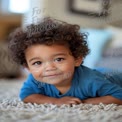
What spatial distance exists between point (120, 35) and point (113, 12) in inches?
25.4

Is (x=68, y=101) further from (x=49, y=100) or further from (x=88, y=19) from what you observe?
(x=88, y=19)

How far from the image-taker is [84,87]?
82cm

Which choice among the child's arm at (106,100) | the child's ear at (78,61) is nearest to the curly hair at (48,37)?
the child's ear at (78,61)

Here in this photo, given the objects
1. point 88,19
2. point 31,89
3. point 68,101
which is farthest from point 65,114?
point 88,19

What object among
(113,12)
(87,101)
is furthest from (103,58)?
(87,101)

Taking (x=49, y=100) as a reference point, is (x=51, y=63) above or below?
above

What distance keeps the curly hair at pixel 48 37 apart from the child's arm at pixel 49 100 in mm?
96

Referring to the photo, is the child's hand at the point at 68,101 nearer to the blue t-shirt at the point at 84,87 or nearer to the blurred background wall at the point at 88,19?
the blue t-shirt at the point at 84,87

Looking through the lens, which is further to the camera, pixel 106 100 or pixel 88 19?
pixel 88 19

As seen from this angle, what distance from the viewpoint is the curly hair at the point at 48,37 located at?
0.77 meters

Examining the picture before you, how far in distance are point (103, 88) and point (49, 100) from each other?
0.14m

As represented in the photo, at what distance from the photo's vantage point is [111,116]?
623 millimetres

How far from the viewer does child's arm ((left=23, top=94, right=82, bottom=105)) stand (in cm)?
80

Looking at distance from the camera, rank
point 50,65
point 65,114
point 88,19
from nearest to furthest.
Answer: point 65,114 < point 50,65 < point 88,19
